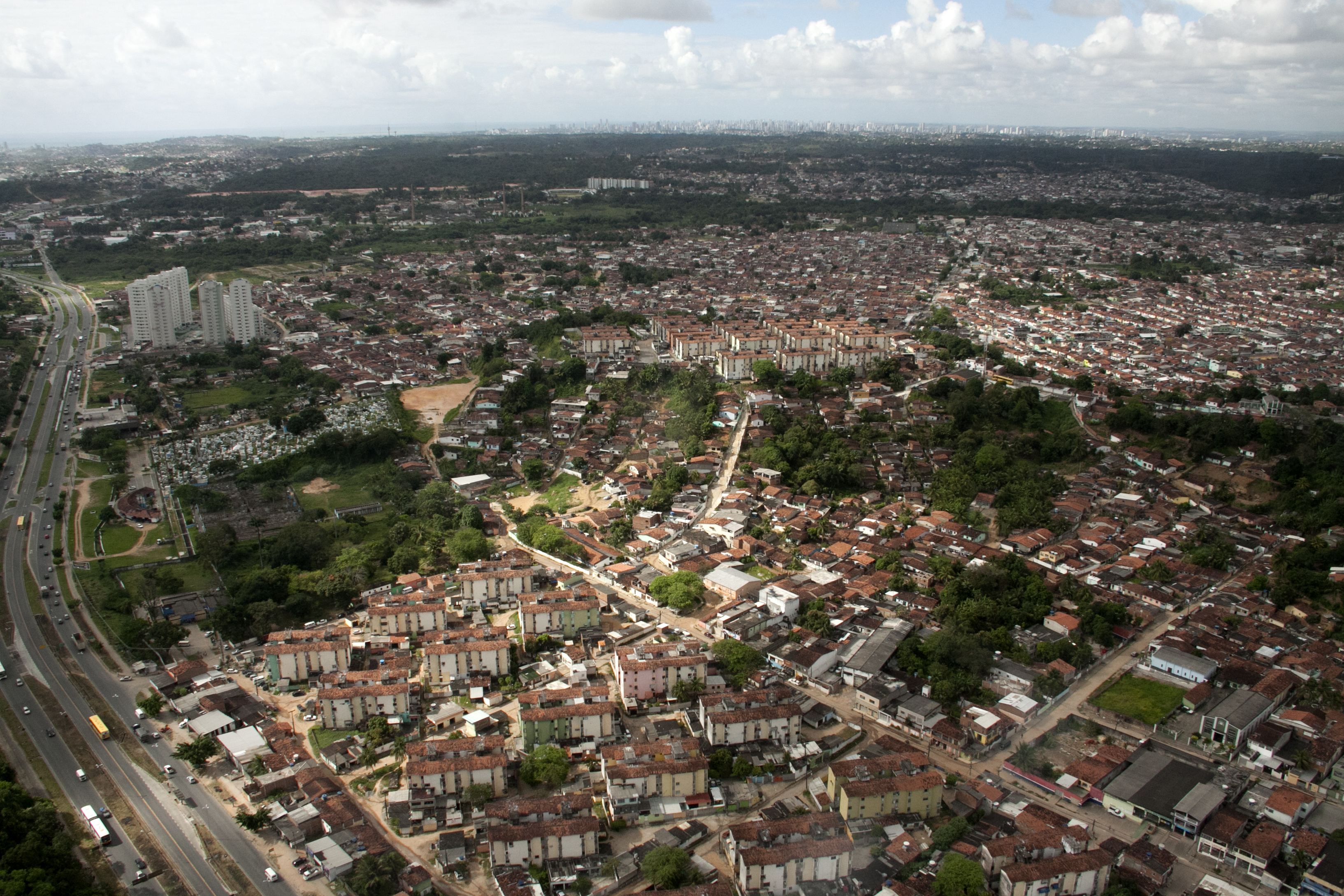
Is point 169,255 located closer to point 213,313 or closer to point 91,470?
point 213,313

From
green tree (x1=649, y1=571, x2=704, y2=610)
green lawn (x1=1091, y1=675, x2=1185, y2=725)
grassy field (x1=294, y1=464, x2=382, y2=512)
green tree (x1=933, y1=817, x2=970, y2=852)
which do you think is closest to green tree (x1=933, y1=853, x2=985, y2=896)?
green tree (x1=933, y1=817, x2=970, y2=852)

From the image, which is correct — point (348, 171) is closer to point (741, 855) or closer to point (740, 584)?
point (740, 584)

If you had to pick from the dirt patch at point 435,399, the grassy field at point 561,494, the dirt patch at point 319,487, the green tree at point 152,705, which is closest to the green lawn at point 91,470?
the dirt patch at point 319,487

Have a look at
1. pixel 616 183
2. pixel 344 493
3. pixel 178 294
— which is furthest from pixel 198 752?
pixel 616 183

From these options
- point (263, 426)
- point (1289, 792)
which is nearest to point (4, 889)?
point (1289, 792)

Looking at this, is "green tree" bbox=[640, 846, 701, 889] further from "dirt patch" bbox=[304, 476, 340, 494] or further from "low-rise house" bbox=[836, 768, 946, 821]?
"dirt patch" bbox=[304, 476, 340, 494]

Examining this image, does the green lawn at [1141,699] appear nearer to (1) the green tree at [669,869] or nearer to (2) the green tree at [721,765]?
(2) the green tree at [721,765]
